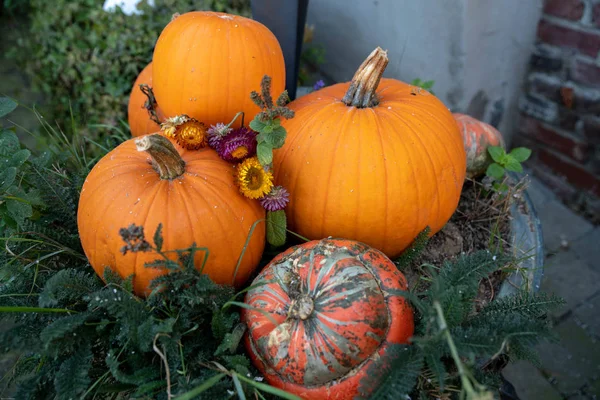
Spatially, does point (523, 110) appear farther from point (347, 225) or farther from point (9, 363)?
point (9, 363)

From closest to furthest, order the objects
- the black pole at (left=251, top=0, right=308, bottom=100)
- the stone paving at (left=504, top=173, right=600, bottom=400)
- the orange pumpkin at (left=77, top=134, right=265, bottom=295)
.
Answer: the orange pumpkin at (left=77, top=134, right=265, bottom=295), the black pole at (left=251, top=0, right=308, bottom=100), the stone paving at (left=504, top=173, right=600, bottom=400)

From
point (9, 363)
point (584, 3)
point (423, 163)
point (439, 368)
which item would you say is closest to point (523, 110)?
point (584, 3)

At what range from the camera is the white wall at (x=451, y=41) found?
2137mm

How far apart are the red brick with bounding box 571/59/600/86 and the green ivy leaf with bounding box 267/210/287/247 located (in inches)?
71.1

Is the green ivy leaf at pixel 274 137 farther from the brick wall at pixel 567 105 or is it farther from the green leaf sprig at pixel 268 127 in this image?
the brick wall at pixel 567 105

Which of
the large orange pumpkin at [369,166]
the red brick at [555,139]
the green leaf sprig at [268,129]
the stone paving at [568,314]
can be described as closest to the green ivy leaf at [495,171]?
the large orange pumpkin at [369,166]

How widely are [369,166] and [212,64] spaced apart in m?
0.49

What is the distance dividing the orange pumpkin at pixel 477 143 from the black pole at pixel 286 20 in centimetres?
62

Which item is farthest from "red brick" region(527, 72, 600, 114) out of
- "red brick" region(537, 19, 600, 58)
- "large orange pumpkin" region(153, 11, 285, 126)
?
"large orange pumpkin" region(153, 11, 285, 126)

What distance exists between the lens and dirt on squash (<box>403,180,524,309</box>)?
1383 millimetres

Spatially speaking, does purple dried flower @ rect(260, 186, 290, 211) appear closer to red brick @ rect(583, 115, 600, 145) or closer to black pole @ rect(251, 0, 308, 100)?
black pole @ rect(251, 0, 308, 100)

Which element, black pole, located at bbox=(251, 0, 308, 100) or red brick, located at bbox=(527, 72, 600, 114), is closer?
black pole, located at bbox=(251, 0, 308, 100)

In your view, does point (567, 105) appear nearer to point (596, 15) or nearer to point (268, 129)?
point (596, 15)

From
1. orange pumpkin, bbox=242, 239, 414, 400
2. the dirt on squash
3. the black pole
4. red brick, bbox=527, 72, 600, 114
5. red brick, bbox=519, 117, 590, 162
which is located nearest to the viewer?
orange pumpkin, bbox=242, 239, 414, 400
